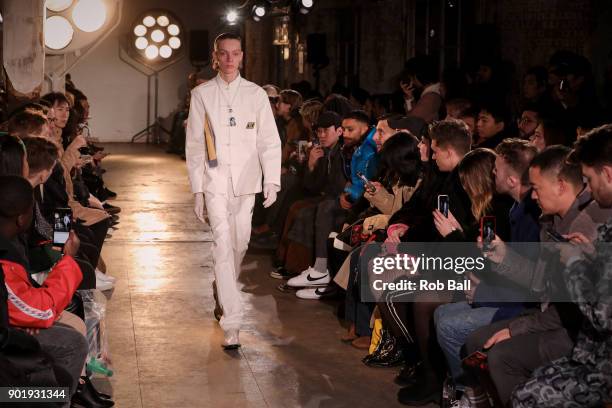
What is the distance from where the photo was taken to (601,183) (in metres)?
3.26

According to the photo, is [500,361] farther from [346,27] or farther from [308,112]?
[346,27]

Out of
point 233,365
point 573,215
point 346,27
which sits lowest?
point 233,365

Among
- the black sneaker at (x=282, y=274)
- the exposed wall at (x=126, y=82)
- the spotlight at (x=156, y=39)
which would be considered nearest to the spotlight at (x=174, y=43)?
the spotlight at (x=156, y=39)

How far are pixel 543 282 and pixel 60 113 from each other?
4.76 meters

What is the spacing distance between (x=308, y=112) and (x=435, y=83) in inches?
41.3

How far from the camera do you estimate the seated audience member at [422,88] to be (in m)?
7.62

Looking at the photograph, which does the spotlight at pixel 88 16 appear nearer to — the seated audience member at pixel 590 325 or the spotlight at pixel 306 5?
the spotlight at pixel 306 5

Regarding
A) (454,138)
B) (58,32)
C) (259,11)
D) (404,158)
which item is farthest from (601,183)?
(259,11)

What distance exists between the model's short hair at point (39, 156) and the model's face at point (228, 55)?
3.71 ft

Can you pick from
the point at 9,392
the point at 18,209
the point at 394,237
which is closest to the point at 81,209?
the point at 394,237

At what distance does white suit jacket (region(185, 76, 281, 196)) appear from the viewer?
5387 mm

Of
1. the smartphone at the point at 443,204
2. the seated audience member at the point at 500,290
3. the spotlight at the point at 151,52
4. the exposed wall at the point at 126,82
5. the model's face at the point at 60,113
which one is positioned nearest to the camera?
the seated audience member at the point at 500,290

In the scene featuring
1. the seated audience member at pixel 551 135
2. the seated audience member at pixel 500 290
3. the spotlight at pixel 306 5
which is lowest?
the seated audience member at pixel 500 290

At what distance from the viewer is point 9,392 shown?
3.07 m
